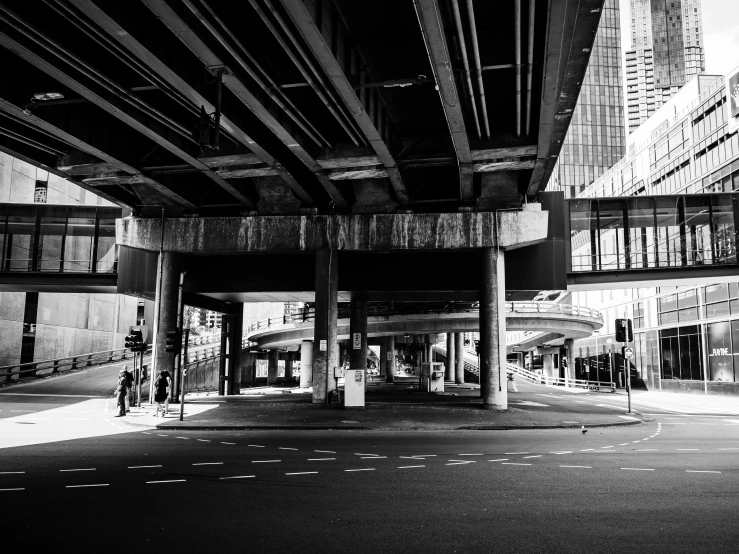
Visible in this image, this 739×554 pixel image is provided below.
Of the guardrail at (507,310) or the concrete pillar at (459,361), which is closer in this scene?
the guardrail at (507,310)

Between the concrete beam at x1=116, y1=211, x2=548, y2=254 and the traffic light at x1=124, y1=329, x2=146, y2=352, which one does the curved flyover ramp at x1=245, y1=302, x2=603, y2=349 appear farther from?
the traffic light at x1=124, y1=329, x2=146, y2=352

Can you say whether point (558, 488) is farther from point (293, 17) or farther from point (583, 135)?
point (583, 135)

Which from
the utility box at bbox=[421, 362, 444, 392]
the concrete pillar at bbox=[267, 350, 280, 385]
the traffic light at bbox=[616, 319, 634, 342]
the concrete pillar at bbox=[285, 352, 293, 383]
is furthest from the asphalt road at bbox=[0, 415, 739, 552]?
the concrete pillar at bbox=[285, 352, 293, 383]

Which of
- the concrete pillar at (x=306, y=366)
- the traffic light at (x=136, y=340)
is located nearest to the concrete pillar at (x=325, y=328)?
the traffic light at (x=136, y=340)

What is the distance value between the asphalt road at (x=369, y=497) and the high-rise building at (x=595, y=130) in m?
145

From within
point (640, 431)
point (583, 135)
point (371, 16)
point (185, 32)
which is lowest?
point (640, 431)

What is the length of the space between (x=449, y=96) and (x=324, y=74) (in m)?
3.22

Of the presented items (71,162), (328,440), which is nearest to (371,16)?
(328,440)

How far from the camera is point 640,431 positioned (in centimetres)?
1981

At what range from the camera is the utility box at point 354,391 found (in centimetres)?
2561

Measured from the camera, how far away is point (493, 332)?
2648 centimetres

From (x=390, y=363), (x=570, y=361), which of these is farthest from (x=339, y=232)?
(x=570, y=361)

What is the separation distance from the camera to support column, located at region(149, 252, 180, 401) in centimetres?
2816

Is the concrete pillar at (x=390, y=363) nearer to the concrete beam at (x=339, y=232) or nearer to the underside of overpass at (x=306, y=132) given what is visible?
the underside of overpass at (x=306, y=132)
